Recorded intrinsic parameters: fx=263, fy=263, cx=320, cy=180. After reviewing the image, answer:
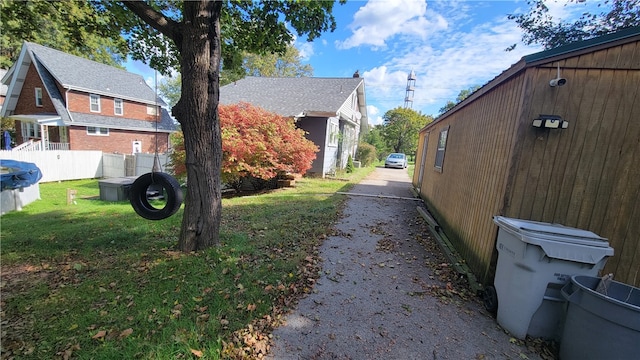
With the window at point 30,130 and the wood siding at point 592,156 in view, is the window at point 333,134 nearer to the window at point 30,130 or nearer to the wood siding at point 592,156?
the wood siding at point 592,156

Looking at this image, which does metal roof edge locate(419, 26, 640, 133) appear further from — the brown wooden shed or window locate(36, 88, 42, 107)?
window locate(36, 88, 42, 107)

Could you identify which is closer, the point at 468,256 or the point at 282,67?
the point at 468,256

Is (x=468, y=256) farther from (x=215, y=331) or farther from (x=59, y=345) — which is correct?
(x=59, y=345)

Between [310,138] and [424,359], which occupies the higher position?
[310,138]

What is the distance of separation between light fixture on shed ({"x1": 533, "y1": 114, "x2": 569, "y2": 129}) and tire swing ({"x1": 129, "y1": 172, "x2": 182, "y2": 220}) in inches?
195

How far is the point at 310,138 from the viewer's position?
1475cm

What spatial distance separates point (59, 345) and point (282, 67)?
35.0m

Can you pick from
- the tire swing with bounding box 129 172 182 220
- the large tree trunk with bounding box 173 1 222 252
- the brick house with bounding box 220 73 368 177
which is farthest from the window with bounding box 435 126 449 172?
the tire swing with bounding box 129 172 182 220

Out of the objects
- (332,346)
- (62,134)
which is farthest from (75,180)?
(332,346)

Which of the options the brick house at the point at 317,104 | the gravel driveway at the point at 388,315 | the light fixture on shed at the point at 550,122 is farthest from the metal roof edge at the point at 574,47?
the brick house at the point at 317,104

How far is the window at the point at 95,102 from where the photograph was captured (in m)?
18.5

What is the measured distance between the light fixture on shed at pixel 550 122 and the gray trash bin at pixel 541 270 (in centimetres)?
124

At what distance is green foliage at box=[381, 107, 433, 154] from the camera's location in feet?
119

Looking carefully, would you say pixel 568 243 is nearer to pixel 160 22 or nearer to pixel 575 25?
pixel 160 22
